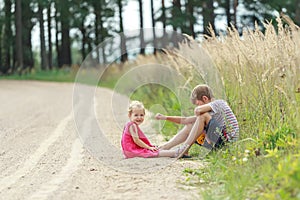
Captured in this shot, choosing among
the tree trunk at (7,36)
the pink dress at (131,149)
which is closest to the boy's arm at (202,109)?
the pink dress at (131,149)

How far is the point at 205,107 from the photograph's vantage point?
19.3ft

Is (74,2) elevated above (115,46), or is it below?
above

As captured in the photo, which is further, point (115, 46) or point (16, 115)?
point (16, 115)

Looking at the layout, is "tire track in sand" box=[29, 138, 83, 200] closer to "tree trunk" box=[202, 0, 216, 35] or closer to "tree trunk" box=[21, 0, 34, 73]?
"tree trunk" box=[202, 0, 216, 35]

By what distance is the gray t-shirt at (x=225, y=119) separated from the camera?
592cm

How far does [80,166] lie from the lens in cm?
583

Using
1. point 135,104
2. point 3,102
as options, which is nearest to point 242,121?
point 135,104

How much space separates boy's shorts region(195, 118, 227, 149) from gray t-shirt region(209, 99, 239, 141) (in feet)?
0.19

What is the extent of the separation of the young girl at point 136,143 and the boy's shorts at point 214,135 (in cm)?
36

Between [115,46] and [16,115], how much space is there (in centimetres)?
474

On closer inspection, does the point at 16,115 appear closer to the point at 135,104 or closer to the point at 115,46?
the point at 115,46

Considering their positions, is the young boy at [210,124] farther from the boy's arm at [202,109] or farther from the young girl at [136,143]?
the young girl at [136,143]

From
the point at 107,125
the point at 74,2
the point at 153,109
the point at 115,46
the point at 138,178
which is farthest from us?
the point at 74,2

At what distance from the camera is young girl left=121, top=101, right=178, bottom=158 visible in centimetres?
609
